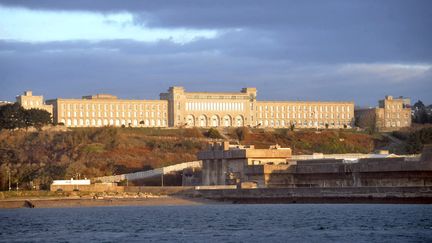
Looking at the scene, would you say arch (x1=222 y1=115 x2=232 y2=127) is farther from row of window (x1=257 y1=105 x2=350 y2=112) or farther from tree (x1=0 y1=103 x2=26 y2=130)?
tree (x1=0 y1=103 x2=26 y2=130)

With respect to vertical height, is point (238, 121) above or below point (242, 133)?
above

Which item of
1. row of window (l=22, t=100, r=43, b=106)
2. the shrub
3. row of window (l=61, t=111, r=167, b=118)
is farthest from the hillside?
row of window (l=22, t=100, r=43, b=106)

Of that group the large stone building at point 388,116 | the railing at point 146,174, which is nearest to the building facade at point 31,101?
the large stone building at point 388,116

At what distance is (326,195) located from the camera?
8006 cm

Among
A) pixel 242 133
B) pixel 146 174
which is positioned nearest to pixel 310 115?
pixel 242 133

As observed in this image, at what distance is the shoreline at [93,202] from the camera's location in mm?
90688

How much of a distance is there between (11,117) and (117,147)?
20.8 metres

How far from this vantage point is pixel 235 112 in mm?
186750

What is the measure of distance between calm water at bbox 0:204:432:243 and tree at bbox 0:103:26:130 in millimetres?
69831

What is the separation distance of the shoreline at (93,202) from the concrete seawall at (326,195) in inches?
71.9

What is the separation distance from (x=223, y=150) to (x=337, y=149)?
49885 mm

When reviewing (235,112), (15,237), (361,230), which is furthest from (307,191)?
(235,112)

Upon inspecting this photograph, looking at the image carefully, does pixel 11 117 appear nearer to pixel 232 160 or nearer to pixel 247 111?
pixel 247 111

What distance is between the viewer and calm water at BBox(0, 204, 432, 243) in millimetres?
54812
